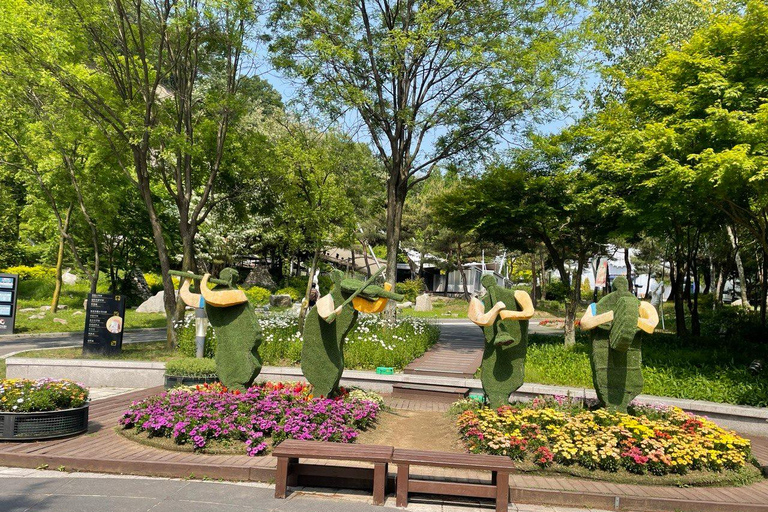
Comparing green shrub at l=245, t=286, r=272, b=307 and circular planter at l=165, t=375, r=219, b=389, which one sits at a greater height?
green shrub at l=245, t=286, r=272, b=307

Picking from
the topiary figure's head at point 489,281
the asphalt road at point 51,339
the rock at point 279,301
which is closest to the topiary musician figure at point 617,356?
the topiary figure's head at point 489,281

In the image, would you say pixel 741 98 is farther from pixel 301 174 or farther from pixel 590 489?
pixel 301 174

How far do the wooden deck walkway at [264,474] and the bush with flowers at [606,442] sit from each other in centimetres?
32

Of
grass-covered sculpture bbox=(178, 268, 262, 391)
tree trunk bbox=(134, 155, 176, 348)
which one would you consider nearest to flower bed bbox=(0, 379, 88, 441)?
grass-covered sculpture bbox=(178, 268, 262, 391)

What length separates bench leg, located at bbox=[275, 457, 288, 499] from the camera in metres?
6.34

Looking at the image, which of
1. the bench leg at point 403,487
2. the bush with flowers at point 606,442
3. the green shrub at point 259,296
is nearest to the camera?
the bench leg at point 403,487

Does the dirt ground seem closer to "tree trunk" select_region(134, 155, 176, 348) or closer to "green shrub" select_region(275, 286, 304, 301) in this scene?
"tree trunk" select_region(134, 155, 176, 348)

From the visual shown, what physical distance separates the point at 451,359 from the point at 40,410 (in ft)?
32.0

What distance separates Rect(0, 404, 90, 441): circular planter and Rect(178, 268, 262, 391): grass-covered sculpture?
7.91 ft

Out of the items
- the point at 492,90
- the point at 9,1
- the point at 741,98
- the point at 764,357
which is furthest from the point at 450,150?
the point at 9,1

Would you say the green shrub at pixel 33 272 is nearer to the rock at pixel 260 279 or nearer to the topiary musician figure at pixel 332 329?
the rock at pixel 260 279

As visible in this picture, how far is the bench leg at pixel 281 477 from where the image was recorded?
6336 millimetres

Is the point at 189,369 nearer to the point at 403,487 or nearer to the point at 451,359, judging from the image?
the point at 403,487

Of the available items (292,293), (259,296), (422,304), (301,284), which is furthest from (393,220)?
(301,284)
